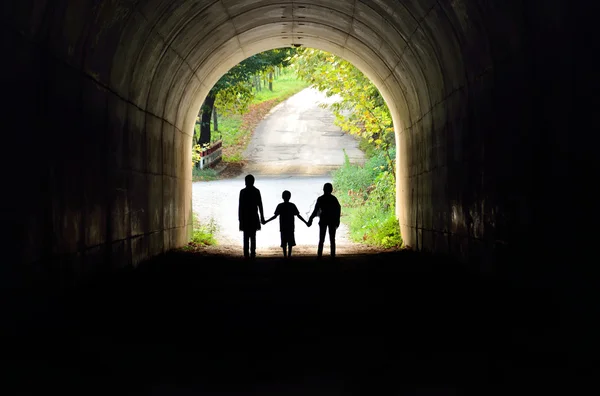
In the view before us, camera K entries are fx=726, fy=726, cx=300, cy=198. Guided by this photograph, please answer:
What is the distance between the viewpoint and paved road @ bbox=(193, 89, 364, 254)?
21.9 meters

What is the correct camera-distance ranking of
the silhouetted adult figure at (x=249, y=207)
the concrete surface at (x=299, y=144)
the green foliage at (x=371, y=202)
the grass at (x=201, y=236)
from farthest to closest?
1. the concrete surface at (x=299, y=144)
2. the green foliage at (x=371, y=202)
3. the grass at (x=201, y=236)
4. the silhouetted adult figure at (x=249, y=207)

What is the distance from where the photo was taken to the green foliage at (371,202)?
17.0 m

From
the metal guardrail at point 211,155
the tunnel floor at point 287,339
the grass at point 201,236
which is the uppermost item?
the metal guardrail at point 211,155

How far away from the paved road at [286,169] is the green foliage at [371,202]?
0.65 metres

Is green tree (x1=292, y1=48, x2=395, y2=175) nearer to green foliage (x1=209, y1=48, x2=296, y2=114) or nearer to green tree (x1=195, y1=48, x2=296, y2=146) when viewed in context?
green tree (x1=195, y1=48, x2=296, y2=146)

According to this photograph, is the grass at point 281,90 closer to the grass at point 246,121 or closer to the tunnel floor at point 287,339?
the grass at point 246,121

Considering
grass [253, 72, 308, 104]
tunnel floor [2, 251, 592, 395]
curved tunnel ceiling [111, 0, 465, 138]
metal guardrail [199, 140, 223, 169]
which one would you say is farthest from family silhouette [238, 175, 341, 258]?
grass [253, 72, 308, 104]

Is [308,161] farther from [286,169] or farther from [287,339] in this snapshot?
[287,339]

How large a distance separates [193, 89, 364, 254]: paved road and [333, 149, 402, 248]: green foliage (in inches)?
25.5

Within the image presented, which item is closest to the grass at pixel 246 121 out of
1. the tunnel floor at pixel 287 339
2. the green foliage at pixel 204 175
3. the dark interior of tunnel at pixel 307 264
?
the green foliage at pixel 204 175

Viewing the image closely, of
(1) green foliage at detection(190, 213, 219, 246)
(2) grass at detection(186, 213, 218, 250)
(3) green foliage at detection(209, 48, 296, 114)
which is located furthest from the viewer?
(3) green foliage at detection(209, 48, 296, 114)

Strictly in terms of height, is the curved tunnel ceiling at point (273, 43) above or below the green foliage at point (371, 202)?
above

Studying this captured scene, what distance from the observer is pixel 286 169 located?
34.3 metres

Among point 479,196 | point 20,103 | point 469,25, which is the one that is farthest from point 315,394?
point 469,25
